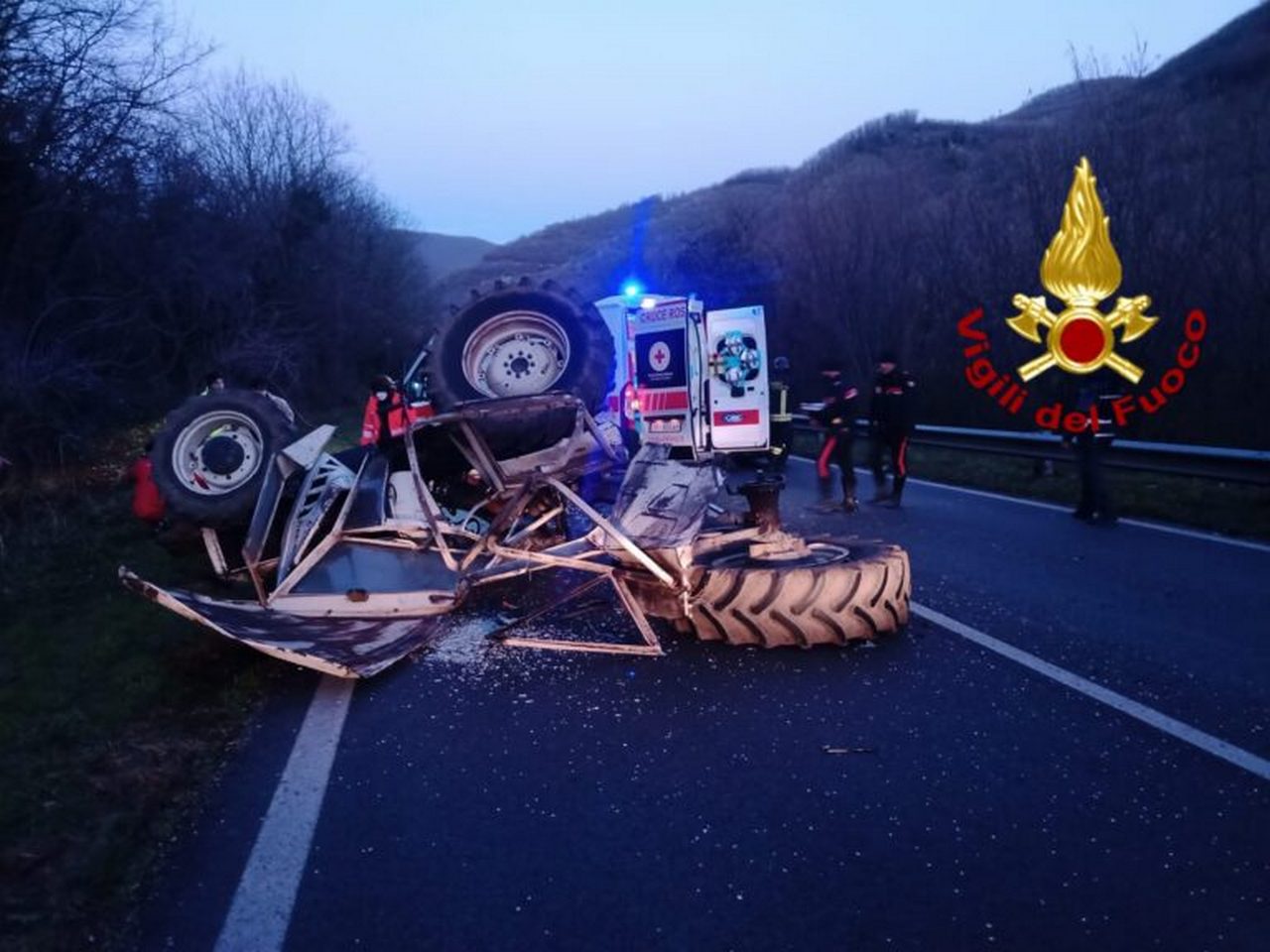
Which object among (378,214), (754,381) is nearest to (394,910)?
(754,381)

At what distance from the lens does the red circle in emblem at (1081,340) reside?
11991mm

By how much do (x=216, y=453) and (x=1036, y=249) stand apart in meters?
14.1

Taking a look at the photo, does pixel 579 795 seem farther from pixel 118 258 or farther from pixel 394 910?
pixel 118 258

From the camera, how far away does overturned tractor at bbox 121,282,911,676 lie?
5.94m

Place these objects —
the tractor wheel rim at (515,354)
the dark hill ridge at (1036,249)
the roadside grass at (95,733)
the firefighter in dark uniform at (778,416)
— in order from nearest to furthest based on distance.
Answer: the roadside grass at (95,733) < the tractor wheel rim at (515,354) < the dark hill ridge at (1036,249) < the firefighter in dark uniform at (778,416)

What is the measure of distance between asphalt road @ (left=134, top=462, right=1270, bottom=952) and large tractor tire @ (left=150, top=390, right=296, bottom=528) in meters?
2.65

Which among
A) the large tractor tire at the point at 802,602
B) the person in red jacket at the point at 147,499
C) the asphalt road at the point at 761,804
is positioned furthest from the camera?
the person in red jacket at the point at 147,499

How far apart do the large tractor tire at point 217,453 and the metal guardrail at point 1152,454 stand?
842 centimetres

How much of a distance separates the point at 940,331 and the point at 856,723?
19.4 meters

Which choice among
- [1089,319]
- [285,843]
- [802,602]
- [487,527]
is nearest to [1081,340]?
[1089,319]

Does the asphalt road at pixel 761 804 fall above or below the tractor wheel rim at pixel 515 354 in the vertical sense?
below

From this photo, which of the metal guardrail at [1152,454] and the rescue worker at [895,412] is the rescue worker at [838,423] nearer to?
the rescue worker at [895,412]

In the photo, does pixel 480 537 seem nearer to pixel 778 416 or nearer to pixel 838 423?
pixel 838 423

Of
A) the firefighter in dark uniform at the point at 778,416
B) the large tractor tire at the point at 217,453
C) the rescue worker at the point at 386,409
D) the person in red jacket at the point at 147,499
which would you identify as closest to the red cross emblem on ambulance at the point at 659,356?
the firefighter in dark uniform at the point at 778,416
